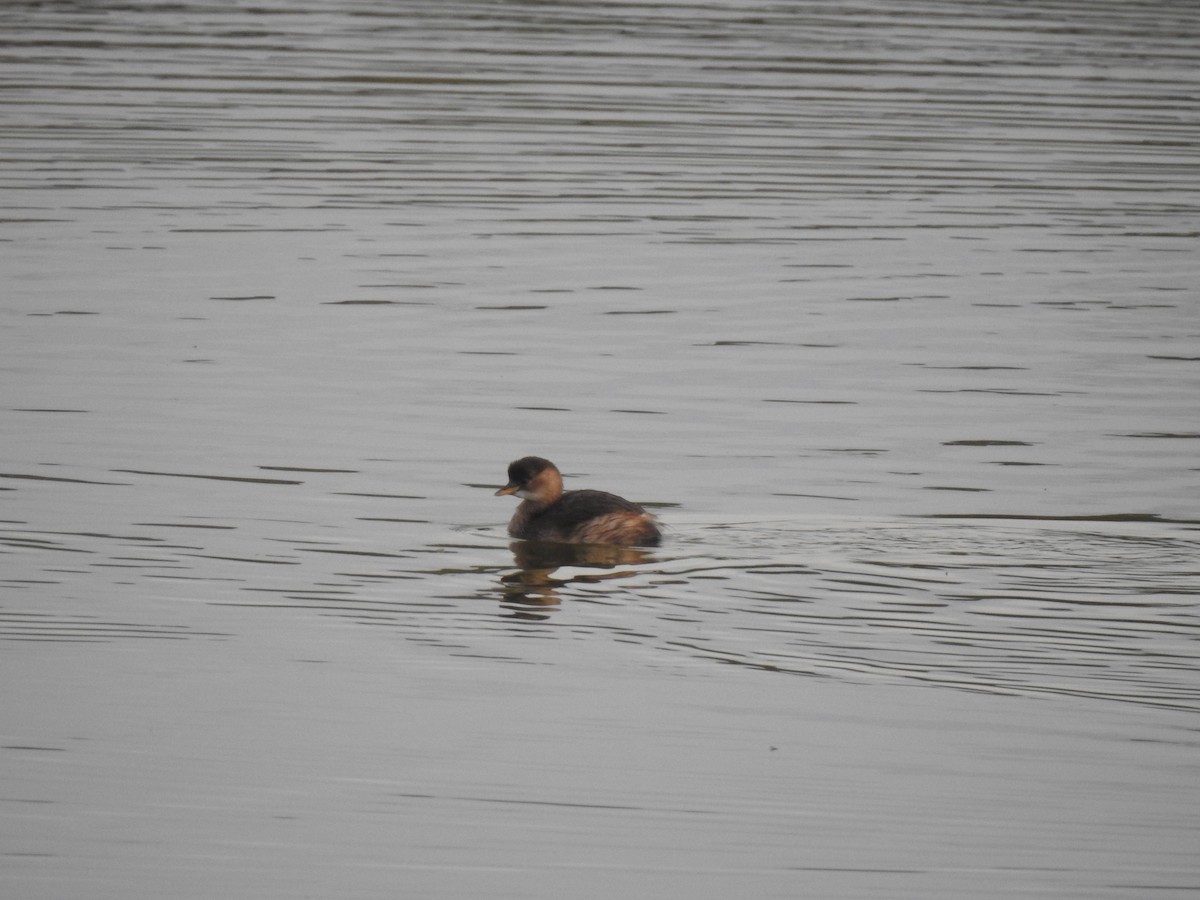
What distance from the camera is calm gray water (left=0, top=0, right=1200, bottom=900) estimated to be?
7230mm

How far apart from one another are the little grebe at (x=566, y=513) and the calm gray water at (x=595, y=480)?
119 millimetres

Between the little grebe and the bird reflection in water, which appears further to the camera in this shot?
the little grebe

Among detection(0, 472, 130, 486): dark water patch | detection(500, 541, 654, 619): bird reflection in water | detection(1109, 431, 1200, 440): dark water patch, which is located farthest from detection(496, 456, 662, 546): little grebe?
detection(1109, 431, 1200, 440): dark water patch

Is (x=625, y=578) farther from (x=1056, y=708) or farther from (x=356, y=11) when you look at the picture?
(x=356, y=11)

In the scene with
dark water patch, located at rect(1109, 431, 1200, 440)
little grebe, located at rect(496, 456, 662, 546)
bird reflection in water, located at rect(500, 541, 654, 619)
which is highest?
dark water patch, located at rect(1109, 431, 1200, 440)

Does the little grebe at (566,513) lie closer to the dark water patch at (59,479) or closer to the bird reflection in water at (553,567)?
the bird reflection in water at (553,567)

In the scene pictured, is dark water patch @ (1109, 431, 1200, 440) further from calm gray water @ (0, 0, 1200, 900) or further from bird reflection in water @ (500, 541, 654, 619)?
bird reflection in water @ (500, 541, 654, 619)

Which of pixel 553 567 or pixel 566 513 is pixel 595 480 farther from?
pixel 553 567

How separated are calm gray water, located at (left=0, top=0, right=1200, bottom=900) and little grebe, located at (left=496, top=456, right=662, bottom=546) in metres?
0.12

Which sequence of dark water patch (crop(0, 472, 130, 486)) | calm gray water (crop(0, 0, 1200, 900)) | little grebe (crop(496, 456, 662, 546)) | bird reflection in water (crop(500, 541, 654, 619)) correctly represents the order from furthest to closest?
dark water patch (crop(0, 472, 130, 486))
little grebe (crop(496, 456, 662, 546))
bird reflection in water (crop(500, 541, 654, 619))
calm gray water (crop(0, 0, 1200, 900))

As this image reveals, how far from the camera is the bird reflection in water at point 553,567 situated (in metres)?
9.94

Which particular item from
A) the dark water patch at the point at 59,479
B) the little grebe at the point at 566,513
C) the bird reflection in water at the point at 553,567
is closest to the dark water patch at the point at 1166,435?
the little grebe at the point at 566,513

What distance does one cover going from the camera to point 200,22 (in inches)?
1131

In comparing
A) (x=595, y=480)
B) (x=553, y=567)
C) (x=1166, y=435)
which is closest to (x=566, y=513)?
(x=553, y=567)
